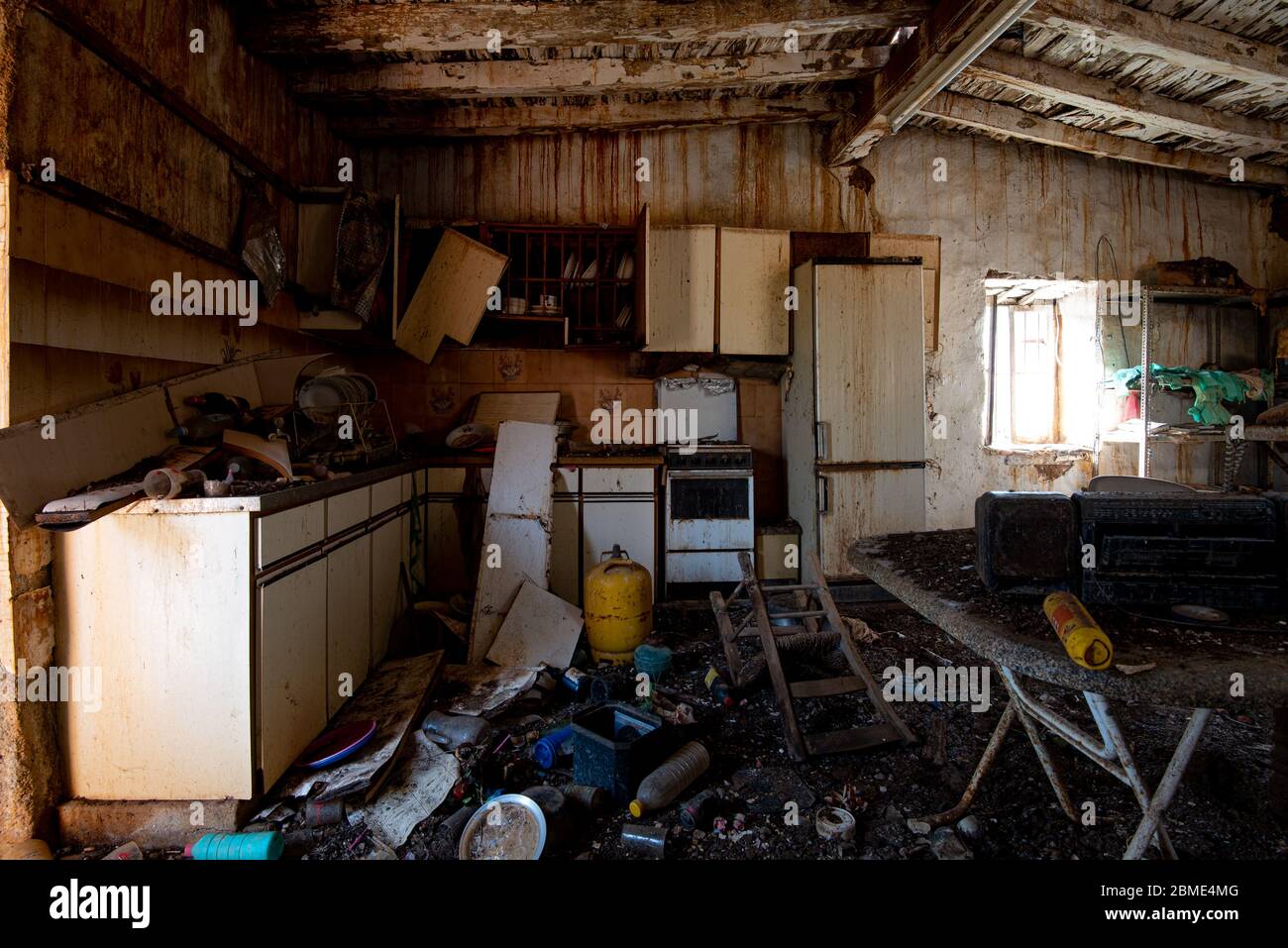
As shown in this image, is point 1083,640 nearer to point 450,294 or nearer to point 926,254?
Answer: point 450,294

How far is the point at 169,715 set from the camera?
194 cm

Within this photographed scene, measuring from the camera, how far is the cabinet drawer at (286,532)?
198 cm

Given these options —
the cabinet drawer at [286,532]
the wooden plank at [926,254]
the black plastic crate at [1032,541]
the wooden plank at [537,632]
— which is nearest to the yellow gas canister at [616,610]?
the wooden plank at [537,632]

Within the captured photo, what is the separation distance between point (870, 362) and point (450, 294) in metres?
2.84

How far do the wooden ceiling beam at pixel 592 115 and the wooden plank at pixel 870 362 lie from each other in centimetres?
127

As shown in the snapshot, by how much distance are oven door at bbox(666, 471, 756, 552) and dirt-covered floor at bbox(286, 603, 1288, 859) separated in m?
1.37

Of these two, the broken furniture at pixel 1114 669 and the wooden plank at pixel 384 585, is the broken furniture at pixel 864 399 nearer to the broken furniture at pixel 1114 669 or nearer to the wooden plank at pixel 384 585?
the broken furniture at pixel 1114 669

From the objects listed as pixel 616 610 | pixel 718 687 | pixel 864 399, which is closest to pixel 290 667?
pixel 616 610

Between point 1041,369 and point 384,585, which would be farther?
point 1041,369

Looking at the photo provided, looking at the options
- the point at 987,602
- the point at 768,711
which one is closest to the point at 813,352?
the point at 768,711

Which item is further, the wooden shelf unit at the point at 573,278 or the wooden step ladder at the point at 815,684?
the wooden shelf unit at the point at 573,278

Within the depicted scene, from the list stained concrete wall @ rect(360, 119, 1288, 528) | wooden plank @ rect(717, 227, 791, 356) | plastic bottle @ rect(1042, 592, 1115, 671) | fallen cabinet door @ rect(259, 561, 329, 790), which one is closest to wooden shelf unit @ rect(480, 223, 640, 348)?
stained concrete wall @ rect(360, 119, 1288, 528)

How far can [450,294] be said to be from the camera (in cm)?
406

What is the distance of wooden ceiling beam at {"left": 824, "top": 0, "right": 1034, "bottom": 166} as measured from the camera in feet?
9.08
